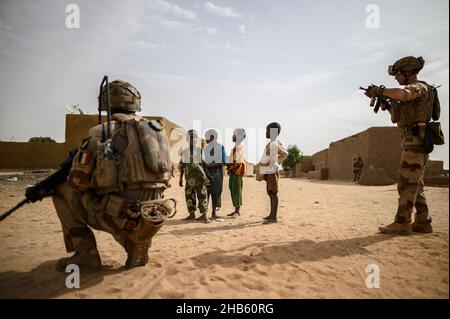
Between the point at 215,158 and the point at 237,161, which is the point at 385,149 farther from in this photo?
the point at 215,158

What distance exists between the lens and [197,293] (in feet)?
7.46

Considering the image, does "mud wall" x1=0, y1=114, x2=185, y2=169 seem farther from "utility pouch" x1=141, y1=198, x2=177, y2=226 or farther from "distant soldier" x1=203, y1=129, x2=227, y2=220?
"utility pouch" x1=141, y1=198, x2=177, y2=226

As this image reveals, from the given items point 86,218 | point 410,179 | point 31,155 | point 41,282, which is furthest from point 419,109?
point 31,155

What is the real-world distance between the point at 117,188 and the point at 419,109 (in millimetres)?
3899

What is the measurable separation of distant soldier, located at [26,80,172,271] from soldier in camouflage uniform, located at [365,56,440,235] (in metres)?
2.90

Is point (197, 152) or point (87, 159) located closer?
point (87, 159)

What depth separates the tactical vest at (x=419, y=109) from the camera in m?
3.78

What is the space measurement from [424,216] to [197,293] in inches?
138

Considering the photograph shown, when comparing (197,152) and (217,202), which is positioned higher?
(197,152)

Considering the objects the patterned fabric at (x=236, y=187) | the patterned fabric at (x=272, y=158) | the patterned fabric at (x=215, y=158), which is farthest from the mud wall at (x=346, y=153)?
the patterned fabric at (x=215, y=158)

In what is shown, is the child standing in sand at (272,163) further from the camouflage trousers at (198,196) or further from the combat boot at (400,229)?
the combat boot at (400,229)

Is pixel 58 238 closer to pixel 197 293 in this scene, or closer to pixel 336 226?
pixel 197 293

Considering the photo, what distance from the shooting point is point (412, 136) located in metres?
3.87
